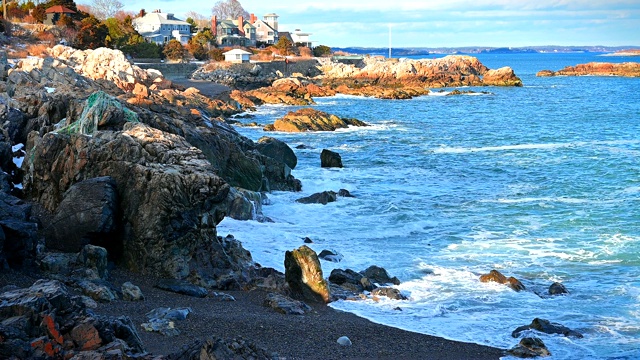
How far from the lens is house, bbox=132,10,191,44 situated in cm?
10282

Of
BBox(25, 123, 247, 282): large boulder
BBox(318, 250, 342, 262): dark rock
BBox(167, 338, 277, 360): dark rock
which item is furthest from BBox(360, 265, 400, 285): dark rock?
BBox(167, 338, 277, 360): dark rock

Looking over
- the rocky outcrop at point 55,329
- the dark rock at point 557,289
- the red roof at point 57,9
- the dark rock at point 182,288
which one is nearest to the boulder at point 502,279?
the dark rock at point 557,289

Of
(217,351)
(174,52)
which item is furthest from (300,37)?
(217,351)

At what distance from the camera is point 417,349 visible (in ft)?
37.7

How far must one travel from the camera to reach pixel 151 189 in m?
13.7

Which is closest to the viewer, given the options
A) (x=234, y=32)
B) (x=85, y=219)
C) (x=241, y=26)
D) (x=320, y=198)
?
(x=85, y=219)

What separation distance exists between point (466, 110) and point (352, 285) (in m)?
50.1

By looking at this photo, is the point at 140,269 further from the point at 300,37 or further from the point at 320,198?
the point at 300,37

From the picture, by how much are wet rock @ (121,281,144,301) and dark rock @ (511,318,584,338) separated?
6.44m

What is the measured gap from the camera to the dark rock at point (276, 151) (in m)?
28.3

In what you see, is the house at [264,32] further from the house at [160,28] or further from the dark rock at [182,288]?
the dark rock at [182,288]

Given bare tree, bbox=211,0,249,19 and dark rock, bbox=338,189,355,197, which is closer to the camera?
dark rock, bbox=338,189,355,197

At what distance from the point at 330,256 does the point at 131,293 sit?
20.8ft

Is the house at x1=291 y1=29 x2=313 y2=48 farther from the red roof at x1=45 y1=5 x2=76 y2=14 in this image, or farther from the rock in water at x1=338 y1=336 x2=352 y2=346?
the rock in water at x1=338 y1=336 x2=352 y2=346
